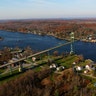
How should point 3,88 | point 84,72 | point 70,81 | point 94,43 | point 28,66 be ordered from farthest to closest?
1. point 94,43
2. point 28,66
3. point 84,72
4. point 70,81
5. point 3,88

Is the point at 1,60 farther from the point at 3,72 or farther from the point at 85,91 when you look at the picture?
the point at 85,91

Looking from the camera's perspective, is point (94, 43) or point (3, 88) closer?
point (3, 88)

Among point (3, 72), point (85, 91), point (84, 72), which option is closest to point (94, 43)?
point (84, 72)

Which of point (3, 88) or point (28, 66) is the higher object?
point (3, 88)

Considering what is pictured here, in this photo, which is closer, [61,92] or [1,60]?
[61,92]

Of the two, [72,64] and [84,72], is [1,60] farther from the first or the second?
[84,72]

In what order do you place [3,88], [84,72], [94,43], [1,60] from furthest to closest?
[94,43]
[1,60]
[84,72]
[3,88]

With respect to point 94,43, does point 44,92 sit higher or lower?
higher

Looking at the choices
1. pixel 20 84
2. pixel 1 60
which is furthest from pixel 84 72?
pixel 1 60

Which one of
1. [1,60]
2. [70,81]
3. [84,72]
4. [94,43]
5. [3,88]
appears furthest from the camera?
[94,43]

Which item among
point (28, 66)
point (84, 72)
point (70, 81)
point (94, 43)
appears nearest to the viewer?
point (70, 81)
